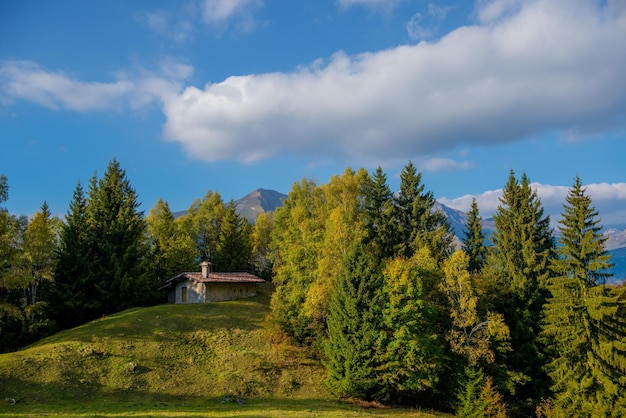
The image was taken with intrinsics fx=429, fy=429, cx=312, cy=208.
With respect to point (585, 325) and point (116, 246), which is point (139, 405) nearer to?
point (116, 246)

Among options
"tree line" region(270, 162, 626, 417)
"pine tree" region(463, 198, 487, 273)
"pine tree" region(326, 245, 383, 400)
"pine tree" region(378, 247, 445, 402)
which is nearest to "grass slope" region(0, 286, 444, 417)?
"pine tree" region(326, 245, 383, 400)

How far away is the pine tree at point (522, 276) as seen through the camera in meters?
41.9

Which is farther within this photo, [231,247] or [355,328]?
[231,247]

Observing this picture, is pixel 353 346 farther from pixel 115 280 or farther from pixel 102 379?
pixel 115 280

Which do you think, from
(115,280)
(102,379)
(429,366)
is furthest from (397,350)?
(115,280)

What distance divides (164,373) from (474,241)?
45356 mm

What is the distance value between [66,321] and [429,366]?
4061cm

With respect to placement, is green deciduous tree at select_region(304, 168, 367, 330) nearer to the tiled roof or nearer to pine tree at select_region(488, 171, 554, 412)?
pine tree at select_region(488, 171, 554, 412)

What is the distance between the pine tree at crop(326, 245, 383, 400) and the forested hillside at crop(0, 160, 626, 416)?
0.12 m

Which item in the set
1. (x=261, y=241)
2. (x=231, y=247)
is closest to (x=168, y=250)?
(x=231, y=247)

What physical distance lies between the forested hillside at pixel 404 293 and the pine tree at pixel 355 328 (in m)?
0.12

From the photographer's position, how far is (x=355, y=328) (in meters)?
37.9

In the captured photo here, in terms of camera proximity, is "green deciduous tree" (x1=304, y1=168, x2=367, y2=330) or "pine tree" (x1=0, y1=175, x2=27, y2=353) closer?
"pine tree" (x1=0, y1=175, x2=27, y2=353)

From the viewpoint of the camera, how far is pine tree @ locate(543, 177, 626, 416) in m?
33.7
